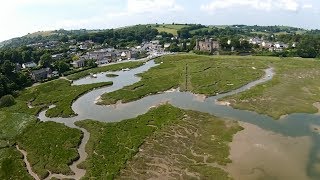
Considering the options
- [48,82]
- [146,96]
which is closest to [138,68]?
[48,82]

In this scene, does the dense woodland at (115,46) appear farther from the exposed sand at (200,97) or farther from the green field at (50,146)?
the exposed sand at (200,97)

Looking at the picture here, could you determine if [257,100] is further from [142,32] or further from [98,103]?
[142,32]

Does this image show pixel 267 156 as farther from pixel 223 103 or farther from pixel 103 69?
pixel 103 69

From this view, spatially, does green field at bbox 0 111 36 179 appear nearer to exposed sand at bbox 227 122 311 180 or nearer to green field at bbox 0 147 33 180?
green field at bbox 0 147 33 180

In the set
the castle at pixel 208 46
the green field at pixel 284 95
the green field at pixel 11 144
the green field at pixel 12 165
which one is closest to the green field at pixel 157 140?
the green field at pixel 12 165

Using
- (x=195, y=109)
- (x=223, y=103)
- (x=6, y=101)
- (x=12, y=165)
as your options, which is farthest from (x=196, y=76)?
(x=12, y=165)
